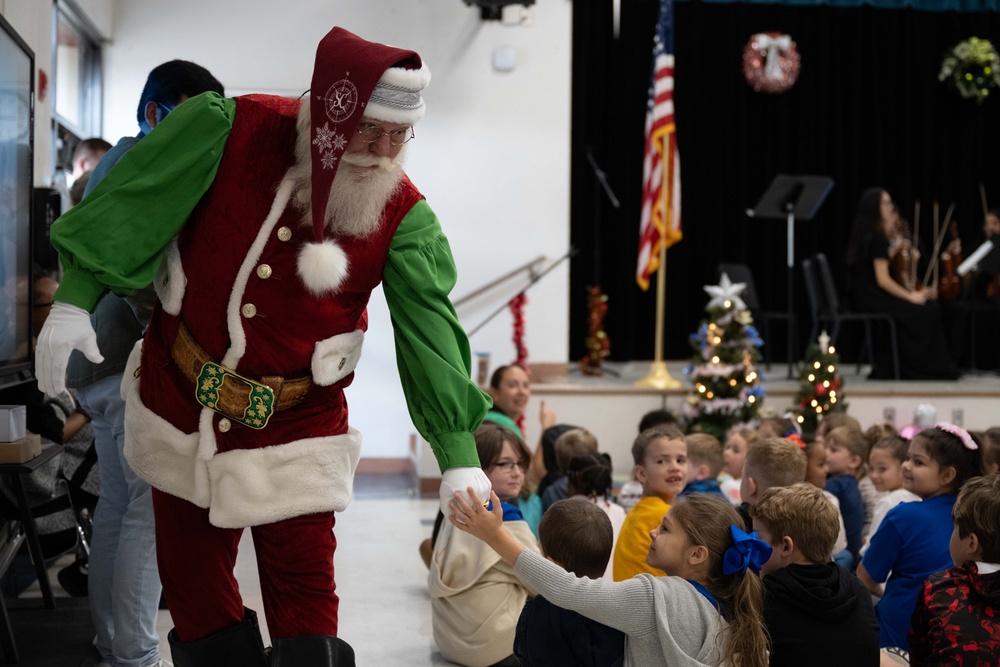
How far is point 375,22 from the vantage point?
24.6 ft

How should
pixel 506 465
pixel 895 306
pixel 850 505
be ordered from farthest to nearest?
pixel 895 306, pixel 850 505, pixel 506 465

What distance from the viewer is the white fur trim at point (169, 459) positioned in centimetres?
219

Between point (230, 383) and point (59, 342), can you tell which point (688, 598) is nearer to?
point (230, 383)

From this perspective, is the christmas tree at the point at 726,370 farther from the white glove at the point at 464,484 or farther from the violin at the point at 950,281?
the white glove at the point at 464,484

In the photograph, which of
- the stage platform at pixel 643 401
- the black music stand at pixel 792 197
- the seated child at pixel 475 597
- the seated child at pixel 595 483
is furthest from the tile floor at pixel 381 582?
the black music stand at pixel 792 197

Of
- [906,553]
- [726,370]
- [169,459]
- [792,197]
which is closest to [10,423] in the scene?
[169,459]

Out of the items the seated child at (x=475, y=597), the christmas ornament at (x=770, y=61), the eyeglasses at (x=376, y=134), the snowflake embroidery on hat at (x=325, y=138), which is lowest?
the seated child at (x=475, y=597)

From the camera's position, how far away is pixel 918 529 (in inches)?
128

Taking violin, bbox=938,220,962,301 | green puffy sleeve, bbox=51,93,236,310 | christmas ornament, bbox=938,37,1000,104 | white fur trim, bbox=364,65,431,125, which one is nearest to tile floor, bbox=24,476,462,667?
green puffy sleeve, bbox=51,93,236,310

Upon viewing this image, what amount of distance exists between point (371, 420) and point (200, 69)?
488cm

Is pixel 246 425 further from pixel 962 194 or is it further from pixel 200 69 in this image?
pixel 962 194

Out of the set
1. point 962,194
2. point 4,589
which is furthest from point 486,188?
point 962,194

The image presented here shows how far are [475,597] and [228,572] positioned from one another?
1372 mm

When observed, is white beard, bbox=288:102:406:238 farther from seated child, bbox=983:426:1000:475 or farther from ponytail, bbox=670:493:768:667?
seated child, bbox=983:426:1000:475
